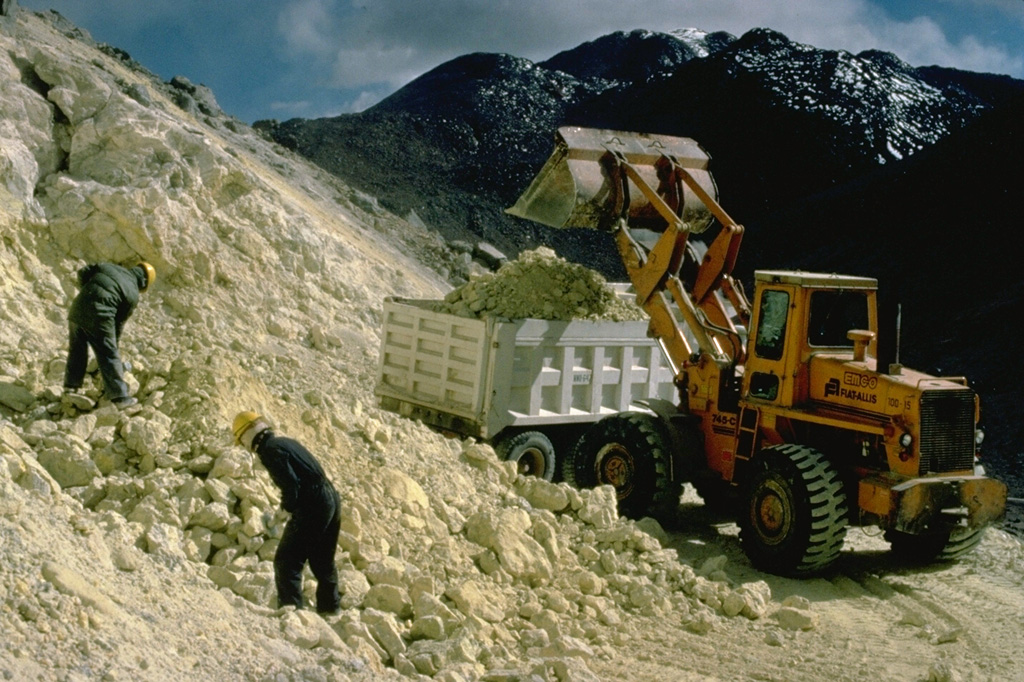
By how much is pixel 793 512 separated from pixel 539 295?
332cm


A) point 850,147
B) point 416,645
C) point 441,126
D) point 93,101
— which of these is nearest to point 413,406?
point 416,645

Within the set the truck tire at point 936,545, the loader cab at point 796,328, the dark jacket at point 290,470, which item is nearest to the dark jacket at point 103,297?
the dark jacket at point 290,470

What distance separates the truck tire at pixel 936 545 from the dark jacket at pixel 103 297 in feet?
21.6

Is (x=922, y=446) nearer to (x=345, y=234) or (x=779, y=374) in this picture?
(x=779, y=374)

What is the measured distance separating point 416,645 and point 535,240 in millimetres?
24796

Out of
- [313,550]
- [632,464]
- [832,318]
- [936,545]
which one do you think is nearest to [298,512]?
[313,550]

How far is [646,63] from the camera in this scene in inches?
1797

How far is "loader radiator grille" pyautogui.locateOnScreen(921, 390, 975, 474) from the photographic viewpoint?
27.4 feet

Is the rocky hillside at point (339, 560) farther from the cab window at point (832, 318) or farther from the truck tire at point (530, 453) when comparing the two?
the cab window at point (832, 318)

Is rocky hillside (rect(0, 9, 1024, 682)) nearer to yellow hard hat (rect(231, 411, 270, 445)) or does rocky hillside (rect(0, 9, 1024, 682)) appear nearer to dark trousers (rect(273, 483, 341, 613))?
dark trousers (rect(273, 483, 341, 613))

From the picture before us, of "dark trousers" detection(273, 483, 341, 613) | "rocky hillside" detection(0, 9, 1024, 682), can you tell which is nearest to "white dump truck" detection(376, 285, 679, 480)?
"rocky hillside" detection(0, 9, 1024, 682)

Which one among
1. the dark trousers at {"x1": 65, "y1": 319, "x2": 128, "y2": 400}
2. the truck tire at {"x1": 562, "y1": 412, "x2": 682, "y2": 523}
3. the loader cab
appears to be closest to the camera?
the dark trousers at {"x1": 65, "y1": 319, "x2": 128, "y2": 400}

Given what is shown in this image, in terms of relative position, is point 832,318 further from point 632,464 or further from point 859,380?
point 632,464

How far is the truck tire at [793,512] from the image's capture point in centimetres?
834
